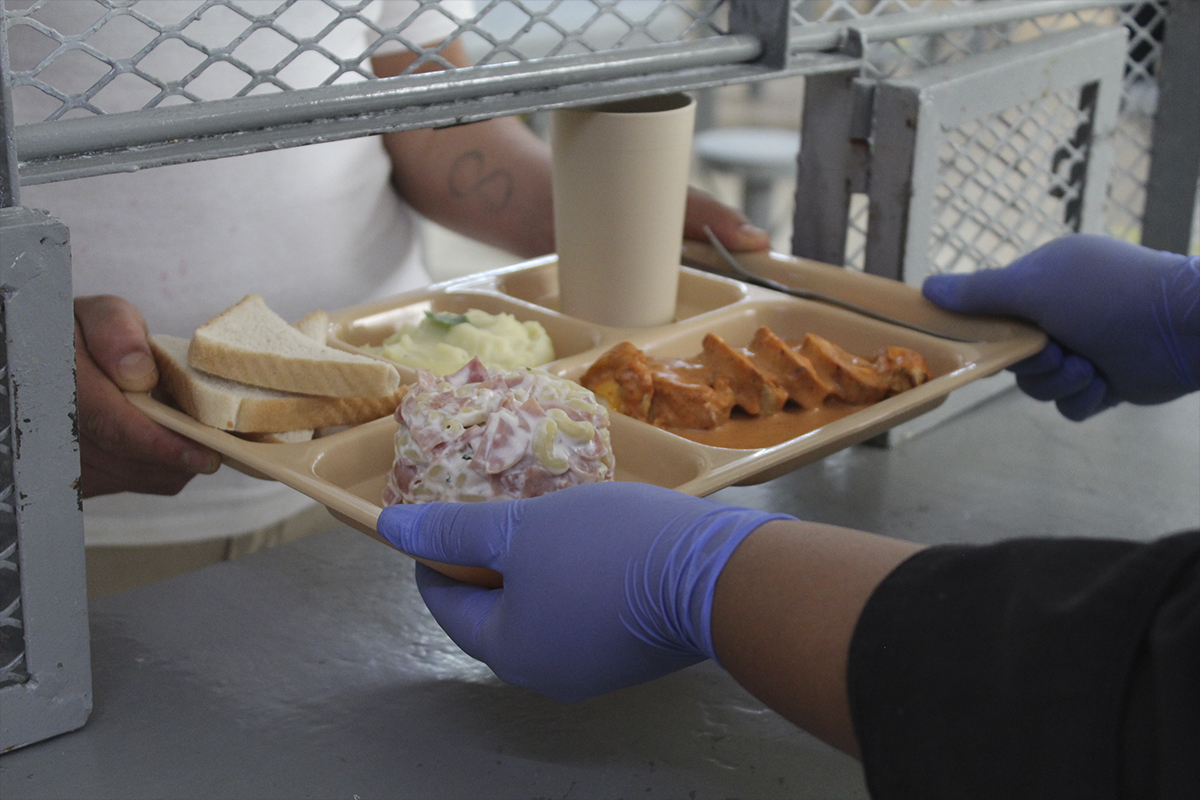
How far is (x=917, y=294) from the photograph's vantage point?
58.6 inches

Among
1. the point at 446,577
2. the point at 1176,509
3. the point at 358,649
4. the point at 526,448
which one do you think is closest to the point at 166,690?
the point at 358,649

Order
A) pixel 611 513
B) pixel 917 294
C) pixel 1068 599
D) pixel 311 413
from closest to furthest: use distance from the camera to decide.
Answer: pixel 1068 599
pixel 611 513
pixel 311 413
pixel 917 294

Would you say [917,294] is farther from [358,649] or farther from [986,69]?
[358,649]

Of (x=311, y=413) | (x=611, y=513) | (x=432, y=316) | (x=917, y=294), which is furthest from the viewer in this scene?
(x=917, y=294)

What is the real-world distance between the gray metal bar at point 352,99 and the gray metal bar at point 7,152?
0.04 meters

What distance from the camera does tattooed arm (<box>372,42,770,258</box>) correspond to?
5.98 feet

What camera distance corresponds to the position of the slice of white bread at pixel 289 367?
3.61 feet

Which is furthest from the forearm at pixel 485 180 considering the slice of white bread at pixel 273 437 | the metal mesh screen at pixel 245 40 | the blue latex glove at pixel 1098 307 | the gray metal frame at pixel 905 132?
the slice of white bread at pixel 273 437

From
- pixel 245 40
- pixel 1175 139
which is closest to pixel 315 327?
pixel 245 40

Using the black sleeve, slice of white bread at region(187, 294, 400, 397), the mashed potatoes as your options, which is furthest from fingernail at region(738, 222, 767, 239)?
the black sleeve

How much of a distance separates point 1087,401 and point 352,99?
107cm

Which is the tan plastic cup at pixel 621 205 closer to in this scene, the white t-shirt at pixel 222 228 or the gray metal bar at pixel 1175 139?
the white t-shirt at pixel 222 228

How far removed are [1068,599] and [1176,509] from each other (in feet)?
3.00

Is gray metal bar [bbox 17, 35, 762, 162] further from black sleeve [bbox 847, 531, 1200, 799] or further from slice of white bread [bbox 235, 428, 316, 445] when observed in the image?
black sleeve [bbox 847, 531, 1200, 799]
